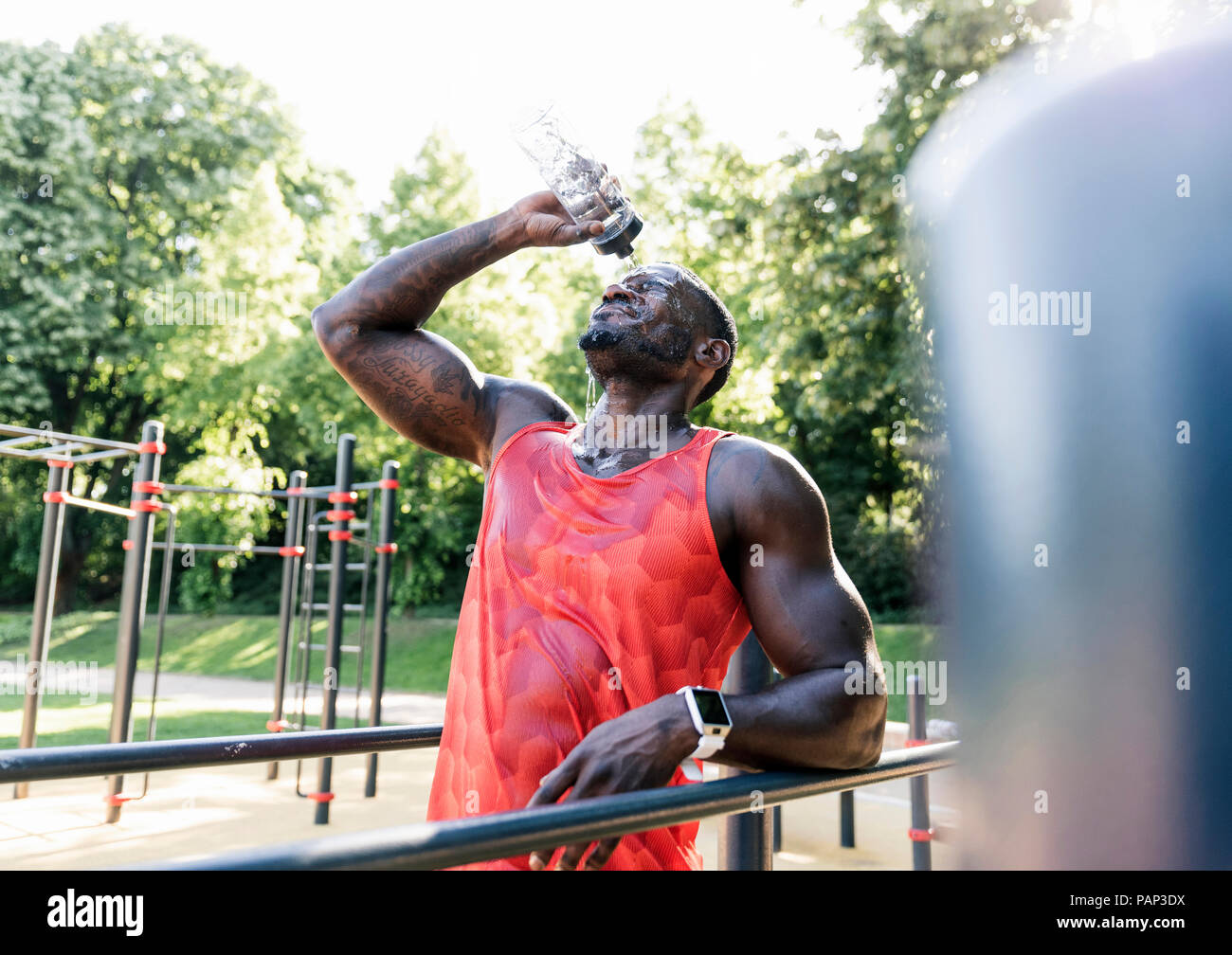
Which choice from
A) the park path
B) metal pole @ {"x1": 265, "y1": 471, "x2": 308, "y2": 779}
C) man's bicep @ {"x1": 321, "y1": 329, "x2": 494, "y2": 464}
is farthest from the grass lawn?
man's bicep @ {"x1": 321, "y1": 329, "x2": 494, "y2": 464}

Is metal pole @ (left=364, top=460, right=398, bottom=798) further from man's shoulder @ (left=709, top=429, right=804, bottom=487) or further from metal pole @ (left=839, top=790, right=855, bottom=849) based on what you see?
man's shoulder @ (left=709, top=429, right=804, bottom=487)

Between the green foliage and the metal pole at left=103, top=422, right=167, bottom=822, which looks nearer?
the metal pole at left=103, top=422, right=167, bottom=822

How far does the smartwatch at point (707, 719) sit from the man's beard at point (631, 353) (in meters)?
0.82

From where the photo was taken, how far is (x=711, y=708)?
1417 mm

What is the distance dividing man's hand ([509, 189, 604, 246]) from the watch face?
1053 mm

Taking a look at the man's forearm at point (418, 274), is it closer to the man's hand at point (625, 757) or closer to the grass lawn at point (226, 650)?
the man's hand at point (625, 757)

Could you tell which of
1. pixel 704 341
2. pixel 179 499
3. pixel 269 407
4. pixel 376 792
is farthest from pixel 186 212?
pixel 704 341

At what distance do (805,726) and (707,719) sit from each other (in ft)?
0.56

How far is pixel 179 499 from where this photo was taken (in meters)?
20.5

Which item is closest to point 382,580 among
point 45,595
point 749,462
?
point 45,595

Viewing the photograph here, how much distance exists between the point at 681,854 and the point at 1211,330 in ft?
4.27

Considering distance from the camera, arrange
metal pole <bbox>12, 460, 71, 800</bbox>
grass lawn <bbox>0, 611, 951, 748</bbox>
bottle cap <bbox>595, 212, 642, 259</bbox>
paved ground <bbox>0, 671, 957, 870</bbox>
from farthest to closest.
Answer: grass lawn <bbox>0, 611, 951, 748</bbox>
metal pole <bbox>12, 460, 71, 800</bbox>
paved ground <bbox>0, 671, 957, 870</bbox>
bottle cap <bbox>595, 212, 642, 259</bbox>

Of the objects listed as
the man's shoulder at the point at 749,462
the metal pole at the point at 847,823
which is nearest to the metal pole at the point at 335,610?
the metal pole at the point at 847,823

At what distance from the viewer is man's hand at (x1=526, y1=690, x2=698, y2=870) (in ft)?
4.42
